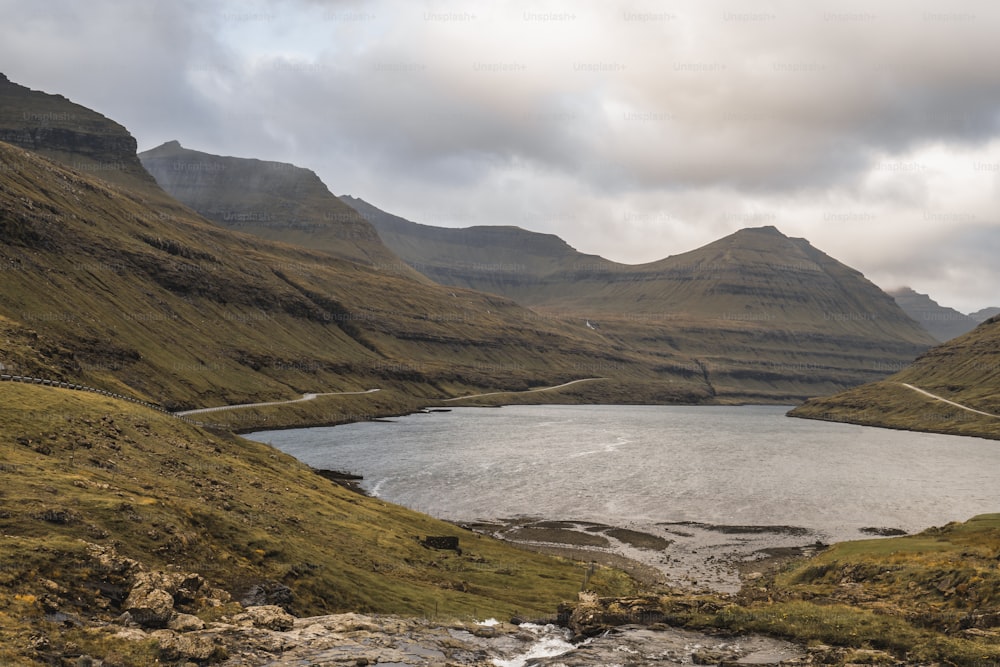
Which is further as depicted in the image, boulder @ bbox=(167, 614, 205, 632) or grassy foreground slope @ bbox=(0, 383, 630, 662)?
grassy foreground slope @ bbox=(0, 383, 630, 662)

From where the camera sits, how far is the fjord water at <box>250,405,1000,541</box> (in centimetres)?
10200

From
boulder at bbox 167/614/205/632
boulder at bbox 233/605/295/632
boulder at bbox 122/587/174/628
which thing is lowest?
boulder at bbox 233/605/295/632

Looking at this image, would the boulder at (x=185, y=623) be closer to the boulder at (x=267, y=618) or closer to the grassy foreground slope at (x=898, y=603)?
the boulder at (x=267, y=618)

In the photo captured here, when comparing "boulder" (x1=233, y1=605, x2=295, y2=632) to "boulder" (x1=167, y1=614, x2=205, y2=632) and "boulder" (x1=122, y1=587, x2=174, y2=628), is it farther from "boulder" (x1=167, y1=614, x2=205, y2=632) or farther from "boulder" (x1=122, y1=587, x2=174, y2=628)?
"boulder" (x1=122, y1=587, x2=174, y2=628)

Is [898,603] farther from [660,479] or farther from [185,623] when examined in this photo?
[660,479]

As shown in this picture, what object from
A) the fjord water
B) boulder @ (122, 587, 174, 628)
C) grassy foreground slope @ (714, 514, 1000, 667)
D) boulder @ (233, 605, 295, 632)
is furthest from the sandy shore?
boulder @ (122, 587, 174, 628)

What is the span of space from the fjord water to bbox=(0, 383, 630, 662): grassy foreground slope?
111ft

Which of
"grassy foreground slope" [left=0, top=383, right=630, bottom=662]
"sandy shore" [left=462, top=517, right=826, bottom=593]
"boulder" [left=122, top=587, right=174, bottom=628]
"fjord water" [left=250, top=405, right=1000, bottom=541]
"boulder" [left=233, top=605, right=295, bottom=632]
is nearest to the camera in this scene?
"boulder" [left=122, top=587, right=174, bottom=628]

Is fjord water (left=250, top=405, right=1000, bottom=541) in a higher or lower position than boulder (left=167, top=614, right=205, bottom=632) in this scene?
lower

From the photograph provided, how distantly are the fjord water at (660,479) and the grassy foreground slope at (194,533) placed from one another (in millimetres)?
33852

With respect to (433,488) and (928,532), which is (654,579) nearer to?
(928,532)

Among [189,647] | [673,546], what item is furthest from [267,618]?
[673,546]

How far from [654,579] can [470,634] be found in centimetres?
3716

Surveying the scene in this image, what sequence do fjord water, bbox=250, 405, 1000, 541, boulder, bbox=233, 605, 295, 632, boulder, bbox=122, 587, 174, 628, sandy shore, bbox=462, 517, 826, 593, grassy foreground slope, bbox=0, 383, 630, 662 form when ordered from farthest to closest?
fjord water, bbox=250, 405, 1000, 541 < sandy shore, bbox=462, 517, 826, 593 < boulder, bbox=233, 605, 295, 632 < grassy foreground slope, bbox=0, 383, 630, 662 < boulder, bbox=122, 587, 174, 628
